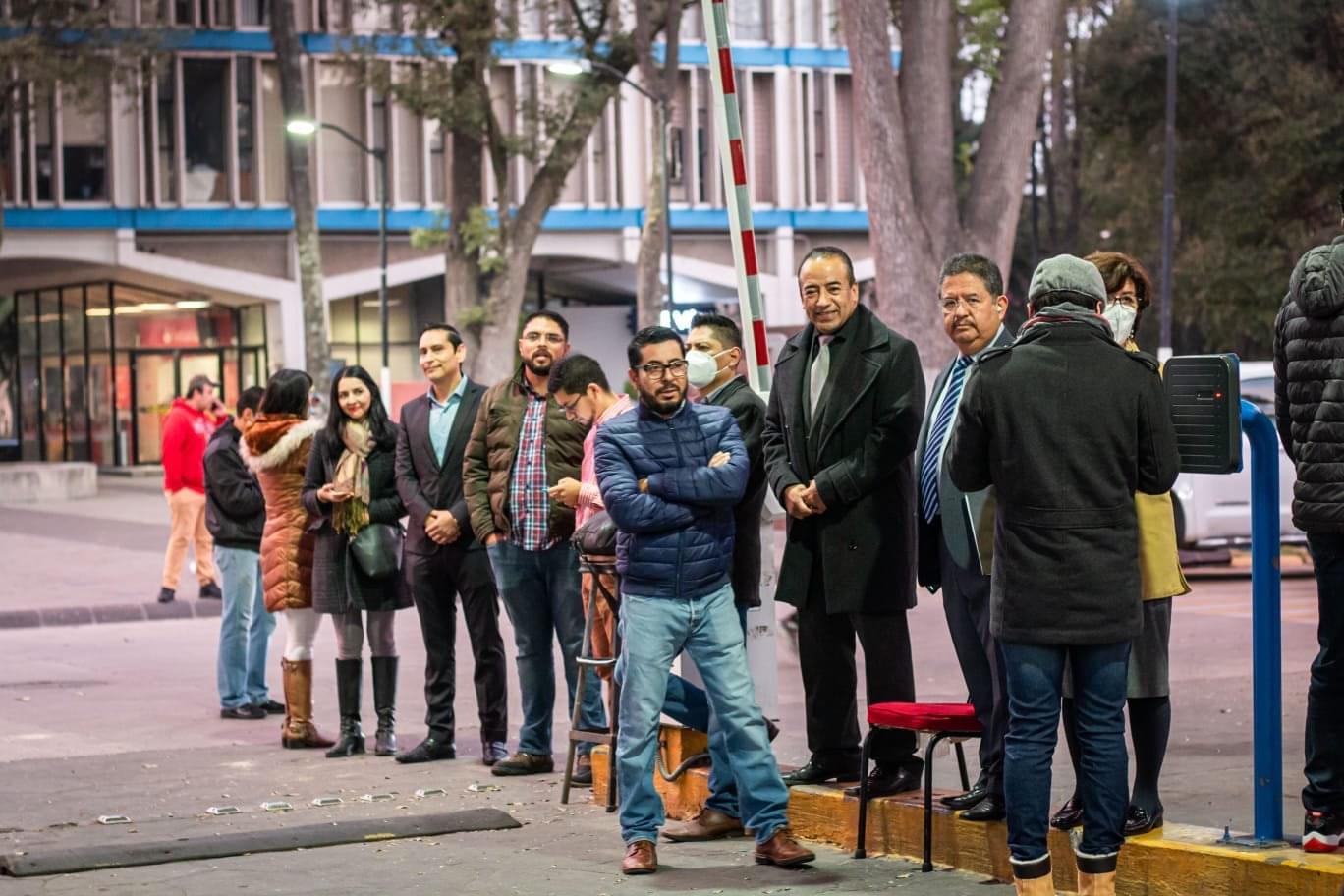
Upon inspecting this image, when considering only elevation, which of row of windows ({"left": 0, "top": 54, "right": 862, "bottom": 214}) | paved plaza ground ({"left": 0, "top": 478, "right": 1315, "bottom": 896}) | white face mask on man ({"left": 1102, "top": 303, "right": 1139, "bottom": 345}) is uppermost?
row of windows ({"left": 0, "top": 54, "right": 862, "bottom": 214})

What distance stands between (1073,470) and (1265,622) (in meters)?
0.87

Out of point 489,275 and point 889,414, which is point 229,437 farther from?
point 489,275

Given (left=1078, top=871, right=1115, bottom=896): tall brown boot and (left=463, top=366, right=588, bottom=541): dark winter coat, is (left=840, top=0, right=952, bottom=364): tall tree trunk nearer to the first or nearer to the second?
(left=463, top=366, right=588, bottom=541): dark winter coat

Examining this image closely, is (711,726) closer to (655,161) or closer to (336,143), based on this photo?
(655,161)

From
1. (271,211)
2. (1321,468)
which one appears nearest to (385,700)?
(1321,468)

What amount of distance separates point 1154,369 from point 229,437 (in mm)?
7996

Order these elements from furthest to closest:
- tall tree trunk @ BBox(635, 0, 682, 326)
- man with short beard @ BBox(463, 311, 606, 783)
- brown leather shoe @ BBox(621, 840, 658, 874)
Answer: tall tree trunk @ BBox(635, 0, 682, 326) → man with short beard @ BBox(463, 311, 606, 783) → brown leather shoe @ BBox(621, 840, 658, 874)

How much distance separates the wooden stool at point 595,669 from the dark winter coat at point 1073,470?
8.95 feet

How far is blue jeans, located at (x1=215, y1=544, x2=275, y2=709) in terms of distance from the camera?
1225 cm

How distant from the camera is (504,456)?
9.60 m

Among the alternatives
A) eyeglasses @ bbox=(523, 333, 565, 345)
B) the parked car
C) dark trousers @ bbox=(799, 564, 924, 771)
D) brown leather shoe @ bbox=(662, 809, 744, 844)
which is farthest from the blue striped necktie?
the parked car

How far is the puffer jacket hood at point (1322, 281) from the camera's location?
637 centimetres

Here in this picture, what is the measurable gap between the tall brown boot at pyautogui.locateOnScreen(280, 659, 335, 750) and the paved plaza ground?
129 mm

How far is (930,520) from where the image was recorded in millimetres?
7359
